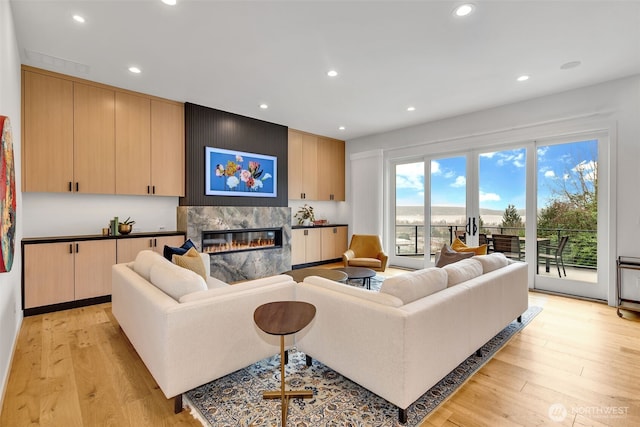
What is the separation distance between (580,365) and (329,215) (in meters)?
5.41

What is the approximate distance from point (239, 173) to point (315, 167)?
6.27 ft

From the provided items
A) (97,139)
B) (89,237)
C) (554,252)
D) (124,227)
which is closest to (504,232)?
(554,252)

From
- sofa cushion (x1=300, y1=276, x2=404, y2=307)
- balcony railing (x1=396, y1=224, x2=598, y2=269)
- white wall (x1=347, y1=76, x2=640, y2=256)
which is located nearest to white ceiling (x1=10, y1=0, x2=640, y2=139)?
white wall (x1=347, y1=76, x2=640, y2=256)

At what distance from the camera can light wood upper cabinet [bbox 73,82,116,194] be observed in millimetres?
3783

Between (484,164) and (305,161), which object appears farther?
(305,161)

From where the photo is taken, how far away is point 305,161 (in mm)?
6430

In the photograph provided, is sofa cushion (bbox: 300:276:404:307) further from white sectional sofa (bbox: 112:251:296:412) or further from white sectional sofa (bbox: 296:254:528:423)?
white sectional sofa (bbox: 112:251:296:412)

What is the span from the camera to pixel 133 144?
4.24 metres

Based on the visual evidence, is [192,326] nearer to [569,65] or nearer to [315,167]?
[569,65]

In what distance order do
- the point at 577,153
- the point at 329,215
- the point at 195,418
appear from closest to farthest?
the point at 195,418
the point at 577,153
the point at 329,215

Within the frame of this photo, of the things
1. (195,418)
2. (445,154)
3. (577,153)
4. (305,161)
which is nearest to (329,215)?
(305,161)

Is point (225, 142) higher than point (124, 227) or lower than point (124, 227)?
higher

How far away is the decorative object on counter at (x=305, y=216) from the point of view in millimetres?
6637

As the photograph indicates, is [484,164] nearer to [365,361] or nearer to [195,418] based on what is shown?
[365,361]
